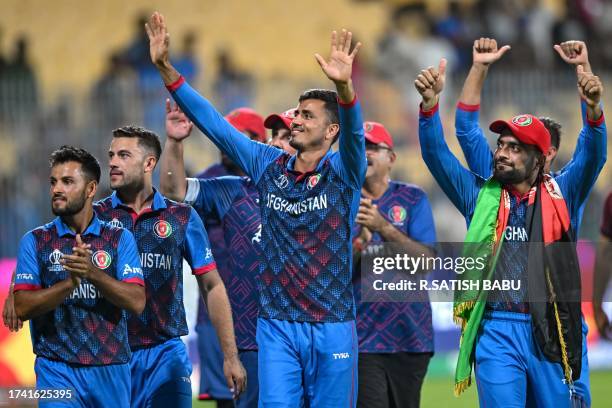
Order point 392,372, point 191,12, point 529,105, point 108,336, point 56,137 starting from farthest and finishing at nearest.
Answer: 1. point 191,12
2. point 529,105
3. point 56,137
4. point 392,372
5. point 108,336

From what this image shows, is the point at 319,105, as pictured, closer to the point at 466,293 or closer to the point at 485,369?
the point at 466,293

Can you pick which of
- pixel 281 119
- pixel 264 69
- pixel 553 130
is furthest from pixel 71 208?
pixel 264 69

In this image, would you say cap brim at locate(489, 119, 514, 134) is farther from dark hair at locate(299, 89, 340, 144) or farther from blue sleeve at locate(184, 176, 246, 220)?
blue sleeve at locate(184, 176, 246, 220)

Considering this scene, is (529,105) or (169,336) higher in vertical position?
(529,105)

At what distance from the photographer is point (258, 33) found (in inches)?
754

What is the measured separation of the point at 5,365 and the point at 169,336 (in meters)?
5.64

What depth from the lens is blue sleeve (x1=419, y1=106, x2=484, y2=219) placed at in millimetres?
6582

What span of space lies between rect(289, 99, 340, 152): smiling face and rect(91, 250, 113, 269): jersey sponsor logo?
4.05 feet

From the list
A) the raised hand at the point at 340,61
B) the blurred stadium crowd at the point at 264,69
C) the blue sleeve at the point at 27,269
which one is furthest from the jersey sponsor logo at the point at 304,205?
the blurred stadium crowd at the point at 264,69

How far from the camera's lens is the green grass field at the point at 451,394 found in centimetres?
1138

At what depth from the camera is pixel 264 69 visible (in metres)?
18.5

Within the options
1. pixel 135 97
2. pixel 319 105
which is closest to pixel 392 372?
pixel 319 105

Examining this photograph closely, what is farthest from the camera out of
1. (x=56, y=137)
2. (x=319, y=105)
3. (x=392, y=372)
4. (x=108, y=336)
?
(x=56, y=137)

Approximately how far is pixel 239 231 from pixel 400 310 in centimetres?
137
